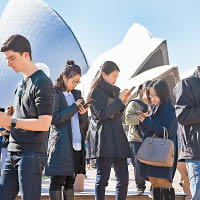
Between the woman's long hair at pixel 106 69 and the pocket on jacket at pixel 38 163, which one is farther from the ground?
the woman's long hair at pixel 106 69

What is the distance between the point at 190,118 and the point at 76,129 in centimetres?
108

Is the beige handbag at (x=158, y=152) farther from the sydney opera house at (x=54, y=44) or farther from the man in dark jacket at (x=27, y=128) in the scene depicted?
the sydney opera house at (x=54, y=44)

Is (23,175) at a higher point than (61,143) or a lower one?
lower

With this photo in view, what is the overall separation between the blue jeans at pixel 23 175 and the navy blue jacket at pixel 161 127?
48.3 inches

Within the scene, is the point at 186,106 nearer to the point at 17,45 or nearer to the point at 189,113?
the point at 189,113

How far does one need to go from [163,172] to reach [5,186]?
56.1 inches

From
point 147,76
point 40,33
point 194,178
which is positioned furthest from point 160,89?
point 40,33

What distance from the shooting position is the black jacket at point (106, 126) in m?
3.56

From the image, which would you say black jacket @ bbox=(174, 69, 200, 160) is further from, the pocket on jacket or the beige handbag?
the pocket on jacket

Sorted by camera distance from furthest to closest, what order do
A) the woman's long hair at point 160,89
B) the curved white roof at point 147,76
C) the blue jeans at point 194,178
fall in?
the curved white roof at point 147,76, the woman's long hair at point 160,89, the blue jeans at point 194,178

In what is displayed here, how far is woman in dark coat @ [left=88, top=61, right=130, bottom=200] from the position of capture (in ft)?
11.6

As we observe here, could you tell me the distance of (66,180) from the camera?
3.43 meters

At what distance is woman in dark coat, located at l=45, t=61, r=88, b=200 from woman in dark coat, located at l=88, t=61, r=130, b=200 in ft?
0.41

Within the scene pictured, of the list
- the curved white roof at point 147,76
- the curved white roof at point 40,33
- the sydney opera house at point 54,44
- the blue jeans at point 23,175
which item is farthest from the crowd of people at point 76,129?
the curved white roof at point 40,33
